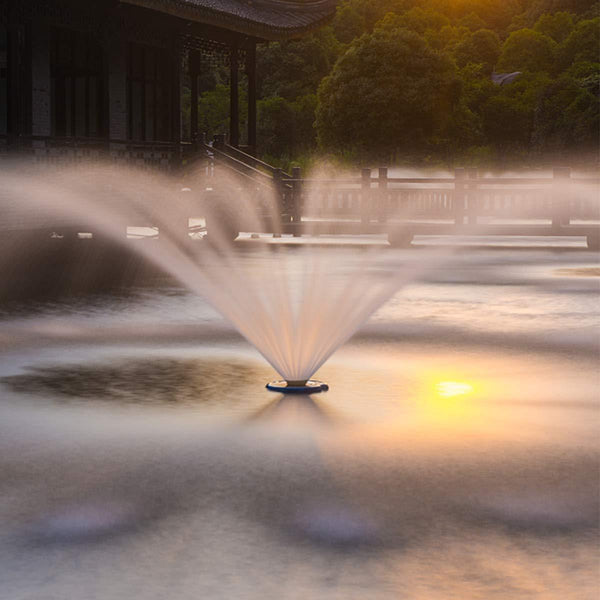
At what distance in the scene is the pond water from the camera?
4.93m

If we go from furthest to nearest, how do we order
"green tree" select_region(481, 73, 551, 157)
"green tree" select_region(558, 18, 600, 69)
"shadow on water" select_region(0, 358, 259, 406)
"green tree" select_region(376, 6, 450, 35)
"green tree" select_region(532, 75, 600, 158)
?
"green tree" select_region(558, 18, 600, 69) → "green tree" select_region(481, 73, 551, 157) → "green tree" select_region(376, 6, 450, 35) → "green tree" select_region(532, 75, 600, 158) → "shadow on water" select_region(0, 358, 259, 406)

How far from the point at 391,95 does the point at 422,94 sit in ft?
5.95

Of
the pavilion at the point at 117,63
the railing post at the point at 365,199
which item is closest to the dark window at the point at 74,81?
the pavilion at the point at 117,63

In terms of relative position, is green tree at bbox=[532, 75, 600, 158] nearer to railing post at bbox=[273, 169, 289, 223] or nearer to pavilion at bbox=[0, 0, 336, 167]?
pavilion at bbox=[0, 0, 336, 167]

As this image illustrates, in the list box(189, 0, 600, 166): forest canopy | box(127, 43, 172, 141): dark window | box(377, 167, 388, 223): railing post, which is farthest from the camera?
box(189, 0, 600, 166): forest canopy

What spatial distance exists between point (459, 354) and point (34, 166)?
49.1 feet

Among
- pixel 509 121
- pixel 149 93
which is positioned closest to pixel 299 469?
pixel 149 93

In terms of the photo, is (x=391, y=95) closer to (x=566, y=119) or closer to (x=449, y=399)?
(x=566, y=119)

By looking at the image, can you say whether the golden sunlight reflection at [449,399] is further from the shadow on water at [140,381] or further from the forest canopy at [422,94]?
the forest canopy at [422,94]

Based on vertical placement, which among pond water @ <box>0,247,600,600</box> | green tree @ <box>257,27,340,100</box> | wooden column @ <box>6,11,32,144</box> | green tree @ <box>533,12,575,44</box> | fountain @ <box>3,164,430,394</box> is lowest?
pond water @ <box>0,247,600,600</box>

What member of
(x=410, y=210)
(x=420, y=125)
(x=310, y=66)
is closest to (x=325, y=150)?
(x=420, y=125)

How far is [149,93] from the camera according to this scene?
31.2m

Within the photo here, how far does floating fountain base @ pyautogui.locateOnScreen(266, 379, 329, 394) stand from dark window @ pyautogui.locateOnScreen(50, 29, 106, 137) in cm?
2030

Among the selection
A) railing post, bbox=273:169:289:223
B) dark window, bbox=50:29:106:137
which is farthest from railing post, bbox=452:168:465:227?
dark window, bbox=50:29:106:137
